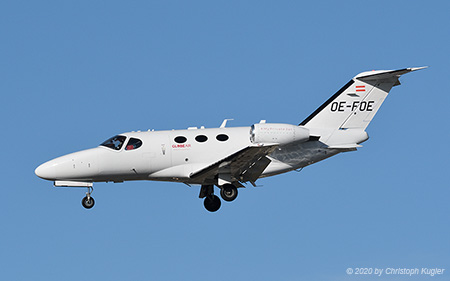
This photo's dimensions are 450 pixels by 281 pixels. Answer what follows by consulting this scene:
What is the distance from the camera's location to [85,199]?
74.3 feet

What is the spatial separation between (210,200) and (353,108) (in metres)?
6.69

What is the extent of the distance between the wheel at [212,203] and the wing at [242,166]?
136 cm

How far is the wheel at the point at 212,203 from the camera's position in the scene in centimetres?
2372

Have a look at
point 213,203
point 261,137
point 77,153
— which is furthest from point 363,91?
point 77,153

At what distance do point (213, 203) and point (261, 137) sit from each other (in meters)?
4.21

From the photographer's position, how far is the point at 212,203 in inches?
934

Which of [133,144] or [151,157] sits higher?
[133,144]

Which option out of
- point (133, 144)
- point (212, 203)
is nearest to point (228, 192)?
point (212, 203)

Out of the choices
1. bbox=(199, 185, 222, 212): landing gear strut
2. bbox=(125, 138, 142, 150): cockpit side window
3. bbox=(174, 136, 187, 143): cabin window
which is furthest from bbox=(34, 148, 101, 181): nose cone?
bbox=(199, 185, 222, 212): landing gear strut

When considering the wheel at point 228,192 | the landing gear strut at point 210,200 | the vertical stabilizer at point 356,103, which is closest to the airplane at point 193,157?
the wheel at point 228,192

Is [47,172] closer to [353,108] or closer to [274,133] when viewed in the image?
[274,133]

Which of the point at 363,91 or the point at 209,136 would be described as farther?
the point at 363,91

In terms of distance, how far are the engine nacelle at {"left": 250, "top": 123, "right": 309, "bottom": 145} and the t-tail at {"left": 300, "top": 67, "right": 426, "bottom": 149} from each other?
2.02 metres

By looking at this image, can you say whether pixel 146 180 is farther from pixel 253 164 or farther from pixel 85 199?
pixel 253 164
